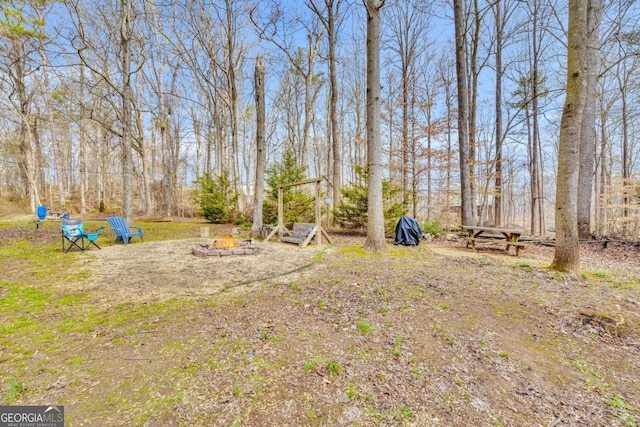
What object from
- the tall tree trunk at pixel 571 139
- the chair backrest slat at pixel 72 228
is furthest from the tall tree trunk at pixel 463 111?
the chair backrest slat at pixel 72 228

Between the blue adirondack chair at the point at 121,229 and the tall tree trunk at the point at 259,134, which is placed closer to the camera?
the blue adirondack chair at the point at 121,229

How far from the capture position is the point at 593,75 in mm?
7676

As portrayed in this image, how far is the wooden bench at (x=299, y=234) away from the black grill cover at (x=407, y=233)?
251cm

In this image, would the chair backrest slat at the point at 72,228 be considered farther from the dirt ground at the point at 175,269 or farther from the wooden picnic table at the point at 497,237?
the wooden picnic table at the point at 497,237

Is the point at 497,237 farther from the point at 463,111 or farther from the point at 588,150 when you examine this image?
the point at 463,111

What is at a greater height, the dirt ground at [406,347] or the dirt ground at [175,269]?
the dirt ground at [175,269]

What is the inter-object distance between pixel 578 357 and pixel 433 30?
15.6m

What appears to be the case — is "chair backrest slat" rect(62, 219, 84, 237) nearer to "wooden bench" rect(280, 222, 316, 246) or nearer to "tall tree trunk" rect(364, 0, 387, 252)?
"wooden bench" rect(280, 222, 316, 246)

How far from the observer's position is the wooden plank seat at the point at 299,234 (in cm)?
764

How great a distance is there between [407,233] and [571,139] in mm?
4027

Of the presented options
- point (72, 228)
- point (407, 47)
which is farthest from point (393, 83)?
point (72, 228)

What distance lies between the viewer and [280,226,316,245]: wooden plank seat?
25.1ft

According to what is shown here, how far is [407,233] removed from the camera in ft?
24.5

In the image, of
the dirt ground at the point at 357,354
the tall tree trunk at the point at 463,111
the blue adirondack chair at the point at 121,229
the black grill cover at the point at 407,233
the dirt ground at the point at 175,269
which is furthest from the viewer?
the tall tree trunk at the point at 463,111
